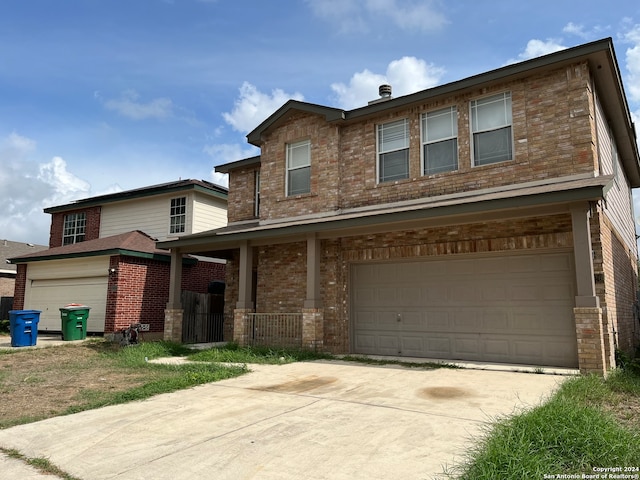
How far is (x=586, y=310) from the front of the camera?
798 cm

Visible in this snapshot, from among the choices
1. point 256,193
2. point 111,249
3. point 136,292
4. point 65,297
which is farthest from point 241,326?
point 65,297

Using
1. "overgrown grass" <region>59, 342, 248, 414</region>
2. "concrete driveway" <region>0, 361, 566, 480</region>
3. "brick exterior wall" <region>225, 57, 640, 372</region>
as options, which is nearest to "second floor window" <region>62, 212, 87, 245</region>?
"brick exterior wall" <region>225, 57, 640, 372</region>

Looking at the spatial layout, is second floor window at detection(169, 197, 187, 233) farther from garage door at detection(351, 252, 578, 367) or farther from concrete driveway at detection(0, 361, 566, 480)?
concrete driveway at detection(0, 361, 566, 480)

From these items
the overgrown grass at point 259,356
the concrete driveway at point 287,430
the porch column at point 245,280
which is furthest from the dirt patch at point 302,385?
the porch column at point 245,280

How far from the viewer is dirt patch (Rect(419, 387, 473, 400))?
657 cm

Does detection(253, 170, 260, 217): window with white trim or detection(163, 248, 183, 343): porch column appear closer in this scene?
detection(163, 248, 183, 343): porch column

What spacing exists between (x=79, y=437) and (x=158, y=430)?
811 millimetres

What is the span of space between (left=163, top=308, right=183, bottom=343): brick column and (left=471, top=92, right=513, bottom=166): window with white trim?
9.37 metres

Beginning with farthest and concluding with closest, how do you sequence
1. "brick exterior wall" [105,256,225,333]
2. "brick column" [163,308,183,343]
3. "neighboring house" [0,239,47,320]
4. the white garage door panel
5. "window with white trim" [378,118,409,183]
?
"neighboring house" [0,239,47,320] < the white garage door panel < "brick exterior wall" [105,256,225,333] < "brick column" [163,308,183,343] < "window with white trim" [378,118,409,183]

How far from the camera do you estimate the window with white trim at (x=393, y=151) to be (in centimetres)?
1190

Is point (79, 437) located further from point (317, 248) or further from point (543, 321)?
point (543, 321)

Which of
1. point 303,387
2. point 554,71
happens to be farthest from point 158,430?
point 554,71

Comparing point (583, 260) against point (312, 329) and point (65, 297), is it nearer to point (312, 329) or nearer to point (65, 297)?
point (312, 329)

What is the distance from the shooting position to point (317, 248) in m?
11.6
